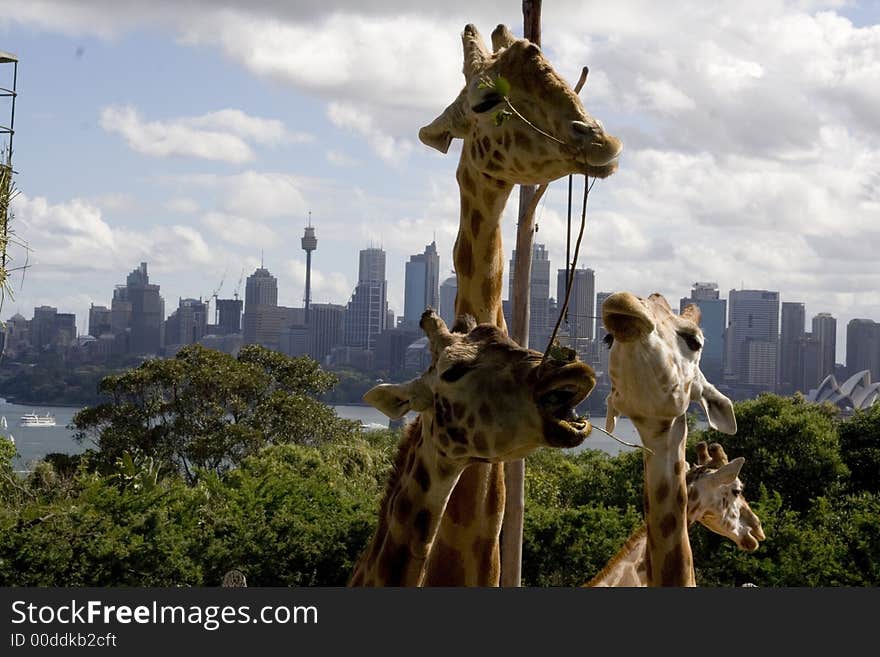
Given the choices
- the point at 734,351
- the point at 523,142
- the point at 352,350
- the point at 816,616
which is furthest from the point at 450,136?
the point at 352,350

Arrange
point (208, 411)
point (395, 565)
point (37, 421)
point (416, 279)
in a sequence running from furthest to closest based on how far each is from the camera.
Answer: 1. point (37, 421)
2. point (416, 279)
3. point (208, 411)
4. point (395, 565)

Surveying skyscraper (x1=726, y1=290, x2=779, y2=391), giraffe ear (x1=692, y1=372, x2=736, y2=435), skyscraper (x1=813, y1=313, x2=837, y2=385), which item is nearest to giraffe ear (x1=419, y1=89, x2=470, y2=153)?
giraffe ear (x1=692, y1=372, x2=736, y2=435)

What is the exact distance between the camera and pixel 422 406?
4.75 metres

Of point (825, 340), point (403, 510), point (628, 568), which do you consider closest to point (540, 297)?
point (628, 568)

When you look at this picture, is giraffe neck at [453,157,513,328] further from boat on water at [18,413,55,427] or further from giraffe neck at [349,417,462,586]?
boat on water at [18,413,55,427]

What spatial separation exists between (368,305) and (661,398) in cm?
8299

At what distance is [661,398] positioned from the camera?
6.02 metres

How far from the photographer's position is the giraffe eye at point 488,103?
564 centimetres

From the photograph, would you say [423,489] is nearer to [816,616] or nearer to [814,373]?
[816,616]

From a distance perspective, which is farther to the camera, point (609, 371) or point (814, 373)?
point (814, 373)

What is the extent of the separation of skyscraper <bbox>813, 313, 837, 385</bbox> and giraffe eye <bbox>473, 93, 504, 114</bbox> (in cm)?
5840

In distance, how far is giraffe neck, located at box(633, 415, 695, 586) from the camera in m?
6.27

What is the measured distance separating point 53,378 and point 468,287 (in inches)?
3663

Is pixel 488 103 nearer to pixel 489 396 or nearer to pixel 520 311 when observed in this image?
pixel 520 311
